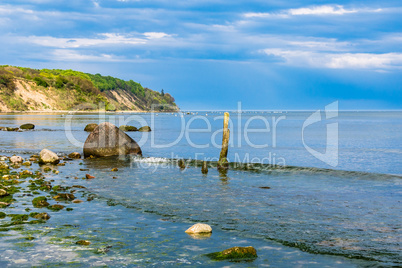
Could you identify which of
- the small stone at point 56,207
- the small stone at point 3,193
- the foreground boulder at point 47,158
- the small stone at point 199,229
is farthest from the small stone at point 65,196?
the foreground boulder at point 47,158

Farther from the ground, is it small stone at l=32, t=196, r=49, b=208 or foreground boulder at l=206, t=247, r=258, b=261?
small stone at l=32, t=196, r=49, b=208

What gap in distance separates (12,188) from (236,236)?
9.91m

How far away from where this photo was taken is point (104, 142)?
3088cm

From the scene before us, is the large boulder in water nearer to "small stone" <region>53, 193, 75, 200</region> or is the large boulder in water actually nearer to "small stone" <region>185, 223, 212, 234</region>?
"small stone" <region>53, 193, 75, 200</region>

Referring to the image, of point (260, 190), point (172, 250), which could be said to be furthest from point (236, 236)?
point (260, 190)

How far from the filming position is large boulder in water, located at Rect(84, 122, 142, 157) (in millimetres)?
30500

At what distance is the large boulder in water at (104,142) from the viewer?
30.5 metres

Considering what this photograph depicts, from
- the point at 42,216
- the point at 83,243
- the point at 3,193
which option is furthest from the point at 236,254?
the point at 3,193

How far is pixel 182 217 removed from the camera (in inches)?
516

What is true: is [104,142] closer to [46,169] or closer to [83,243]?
[46,169]

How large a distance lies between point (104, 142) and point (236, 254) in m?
23.3

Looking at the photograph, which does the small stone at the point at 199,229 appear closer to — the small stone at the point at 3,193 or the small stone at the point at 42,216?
the small stone at the point at 42,216

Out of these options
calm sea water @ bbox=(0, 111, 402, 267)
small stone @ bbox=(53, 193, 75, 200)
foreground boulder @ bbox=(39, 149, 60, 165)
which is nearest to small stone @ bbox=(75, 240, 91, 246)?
calm sea water @ bbox=(0, 111, 402, 267)

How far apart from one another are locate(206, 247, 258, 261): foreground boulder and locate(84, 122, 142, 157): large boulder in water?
22.6 metres
